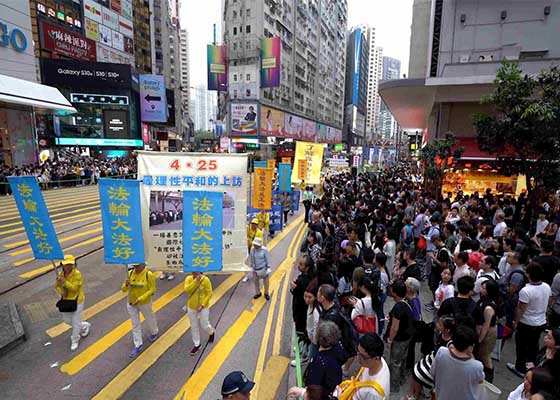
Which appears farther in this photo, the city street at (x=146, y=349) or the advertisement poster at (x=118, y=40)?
the advertisement poster at (x=118, y=40)

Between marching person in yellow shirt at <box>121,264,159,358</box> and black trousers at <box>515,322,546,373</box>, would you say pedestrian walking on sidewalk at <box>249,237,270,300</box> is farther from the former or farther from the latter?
black trousers at <box>515,322,546,373</box>

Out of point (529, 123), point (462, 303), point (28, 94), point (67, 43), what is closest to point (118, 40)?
point (67, 43)

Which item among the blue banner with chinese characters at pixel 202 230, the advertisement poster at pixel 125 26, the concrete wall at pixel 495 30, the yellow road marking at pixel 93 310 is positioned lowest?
the yellow road marking at pixel 93 310

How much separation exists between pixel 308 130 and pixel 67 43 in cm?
Answer: 4348

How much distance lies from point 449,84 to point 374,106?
585 ft

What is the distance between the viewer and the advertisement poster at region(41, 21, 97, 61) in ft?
134

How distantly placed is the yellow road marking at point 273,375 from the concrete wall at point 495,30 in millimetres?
16394

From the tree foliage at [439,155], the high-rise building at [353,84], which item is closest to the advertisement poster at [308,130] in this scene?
the high-rise building at [353,84]

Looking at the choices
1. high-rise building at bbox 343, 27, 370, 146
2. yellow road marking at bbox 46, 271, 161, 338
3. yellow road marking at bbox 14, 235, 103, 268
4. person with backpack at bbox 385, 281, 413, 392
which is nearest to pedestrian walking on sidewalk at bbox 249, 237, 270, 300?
yellow road marking at bbox 46, 271, 161, 338

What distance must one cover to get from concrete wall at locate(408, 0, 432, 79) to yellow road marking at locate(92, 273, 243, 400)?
985 inches

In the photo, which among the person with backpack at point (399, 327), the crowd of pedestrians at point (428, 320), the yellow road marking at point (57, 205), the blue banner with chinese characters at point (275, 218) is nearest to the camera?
the crowd of pedestrians at point (428, 320)

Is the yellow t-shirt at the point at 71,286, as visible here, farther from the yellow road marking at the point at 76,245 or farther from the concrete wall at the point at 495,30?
the concrete wall at the point at 495,30

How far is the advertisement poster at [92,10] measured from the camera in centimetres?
4806

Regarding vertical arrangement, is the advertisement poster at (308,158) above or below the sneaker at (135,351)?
above
